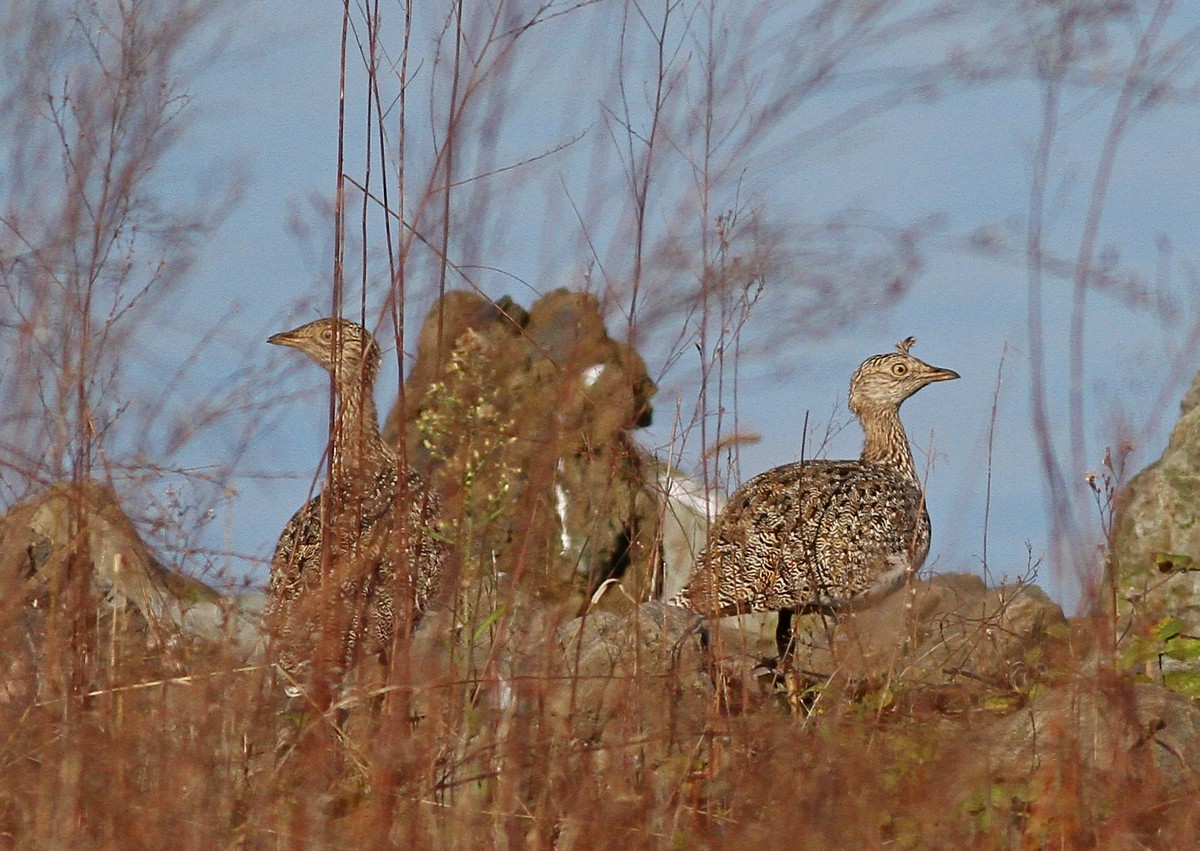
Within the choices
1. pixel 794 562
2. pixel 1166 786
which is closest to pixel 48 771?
pixel 1166 786

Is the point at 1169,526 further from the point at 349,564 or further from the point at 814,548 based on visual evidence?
the point at 349,564

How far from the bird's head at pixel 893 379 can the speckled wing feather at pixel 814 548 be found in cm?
136

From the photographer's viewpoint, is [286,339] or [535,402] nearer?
[535,402]

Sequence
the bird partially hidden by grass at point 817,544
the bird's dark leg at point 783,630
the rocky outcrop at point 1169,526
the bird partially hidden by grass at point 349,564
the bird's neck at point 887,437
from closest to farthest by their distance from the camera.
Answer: the bird partially hidden by grass at point 349,564 → the rocky outcrop at point 1169,526 → the bird partially hidden by grass at point 817,544 → the bird's dark leg at point 783,630 → the bird's neck at point 887,437

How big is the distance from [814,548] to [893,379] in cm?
185

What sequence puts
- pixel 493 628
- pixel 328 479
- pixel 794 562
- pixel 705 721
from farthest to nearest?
pixel 794 562 < pixel 493 628 < pixel 705 721 < pixel 328 479

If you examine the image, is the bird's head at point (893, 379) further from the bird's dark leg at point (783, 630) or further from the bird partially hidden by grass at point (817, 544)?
the bird's dark leg at point (783, 630)

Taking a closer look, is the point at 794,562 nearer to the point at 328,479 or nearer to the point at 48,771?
the point at 328,479

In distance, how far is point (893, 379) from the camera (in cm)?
816

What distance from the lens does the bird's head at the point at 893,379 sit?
8.12 metres

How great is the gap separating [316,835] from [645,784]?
64 cm

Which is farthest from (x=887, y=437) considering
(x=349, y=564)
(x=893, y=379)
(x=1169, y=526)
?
(x=349, y=564)

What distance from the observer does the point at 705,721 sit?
321 cm

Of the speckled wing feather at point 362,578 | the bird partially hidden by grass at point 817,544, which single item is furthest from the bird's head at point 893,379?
the speckled wing feather at point 362,578
